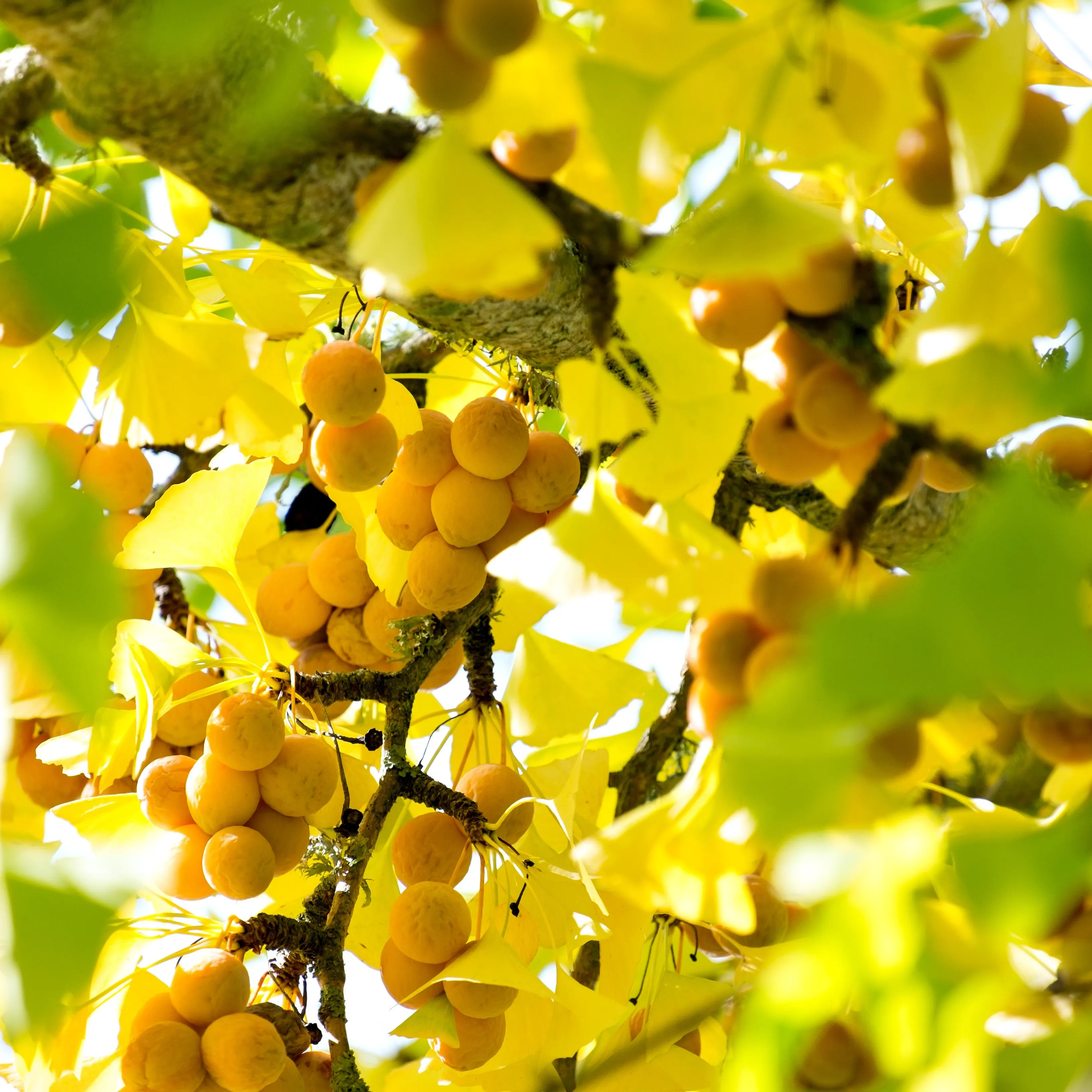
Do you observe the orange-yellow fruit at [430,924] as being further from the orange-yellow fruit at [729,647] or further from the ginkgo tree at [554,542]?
the orange-yellow fruit at [729,647]

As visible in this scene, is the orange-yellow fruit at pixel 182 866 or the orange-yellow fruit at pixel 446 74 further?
the orange-yellow fruit at pixel 182 866

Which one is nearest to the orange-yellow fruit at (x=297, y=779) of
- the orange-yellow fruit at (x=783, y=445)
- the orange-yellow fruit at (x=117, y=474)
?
the orange-yellow fruit at (x=117, y=474)

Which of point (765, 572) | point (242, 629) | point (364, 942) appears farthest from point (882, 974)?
point (242, 629)

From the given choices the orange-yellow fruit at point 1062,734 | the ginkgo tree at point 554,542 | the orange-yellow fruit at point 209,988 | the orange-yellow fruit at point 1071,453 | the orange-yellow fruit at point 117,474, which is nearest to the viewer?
the ginkgo tree at point 554,542

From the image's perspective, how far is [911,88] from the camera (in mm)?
346

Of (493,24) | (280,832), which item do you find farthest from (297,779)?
(493,24)

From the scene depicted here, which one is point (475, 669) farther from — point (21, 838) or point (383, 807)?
point (21, 838)

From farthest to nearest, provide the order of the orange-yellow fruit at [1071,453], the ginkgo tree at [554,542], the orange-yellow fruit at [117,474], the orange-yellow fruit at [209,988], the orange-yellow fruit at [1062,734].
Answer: the orange-yellow fruit at [117,474] < the orange-yellow fruit at [209,988] < the orange-yellow fruit at [1071,453] < the orange-yellow fruit at [1062,734] < the ginkgo tree at [554,542]

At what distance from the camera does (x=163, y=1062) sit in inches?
23.8

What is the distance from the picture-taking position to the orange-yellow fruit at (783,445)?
0.41 m

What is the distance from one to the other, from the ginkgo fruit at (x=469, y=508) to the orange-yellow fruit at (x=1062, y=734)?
38 centimetres

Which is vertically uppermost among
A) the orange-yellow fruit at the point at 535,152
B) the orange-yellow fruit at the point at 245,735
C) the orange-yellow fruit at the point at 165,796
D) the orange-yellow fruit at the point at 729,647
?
the orange-yellow fruit at the point at 535,152

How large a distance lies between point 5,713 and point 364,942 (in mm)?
382

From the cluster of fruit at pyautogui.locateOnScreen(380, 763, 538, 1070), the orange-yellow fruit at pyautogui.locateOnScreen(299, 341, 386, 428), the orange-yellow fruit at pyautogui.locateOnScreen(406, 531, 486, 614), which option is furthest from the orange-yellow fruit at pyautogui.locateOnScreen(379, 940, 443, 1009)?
the orange-yellow fruit at pyautogui.locateOnScreen(299, 341, 386, 428)
